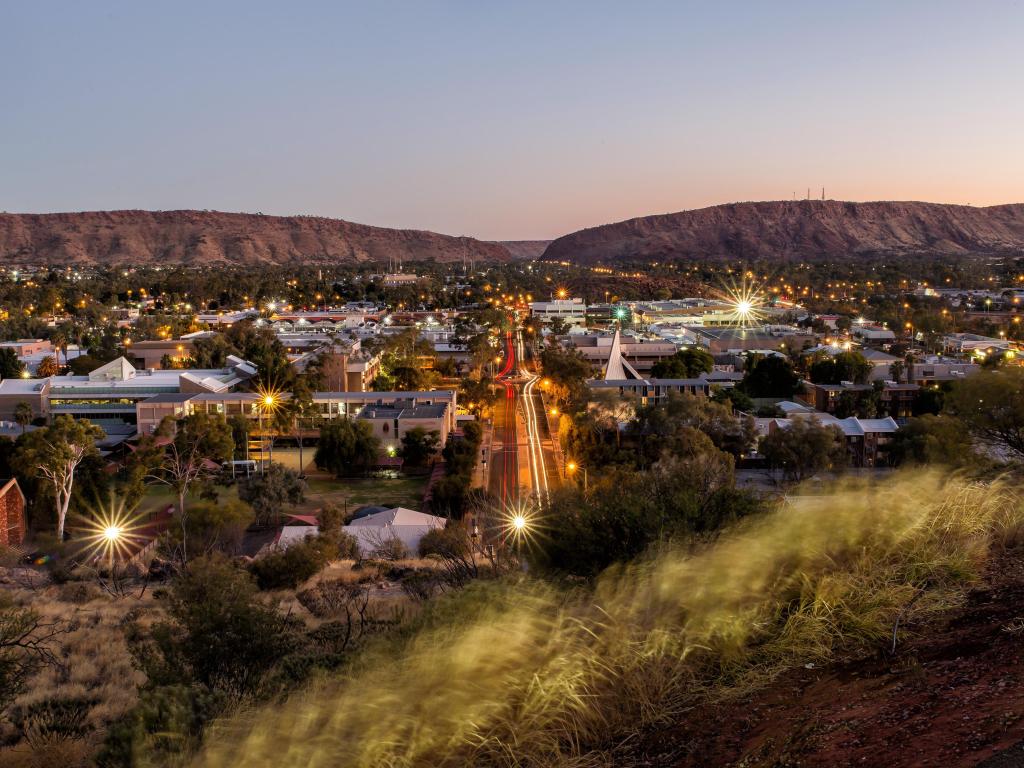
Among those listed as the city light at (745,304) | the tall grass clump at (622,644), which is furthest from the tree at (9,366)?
the city light at (745,304)

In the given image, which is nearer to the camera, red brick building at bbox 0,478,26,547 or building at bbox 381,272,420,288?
red brick building at bbox 0,478,26,547

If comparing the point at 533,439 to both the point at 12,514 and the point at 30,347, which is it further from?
the point at 30,347

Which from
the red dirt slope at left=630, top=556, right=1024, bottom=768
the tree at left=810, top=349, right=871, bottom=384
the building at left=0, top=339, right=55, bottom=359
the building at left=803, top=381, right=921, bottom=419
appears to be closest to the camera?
the red dirt slope at left=630, top=556, right=1024, bottom=768

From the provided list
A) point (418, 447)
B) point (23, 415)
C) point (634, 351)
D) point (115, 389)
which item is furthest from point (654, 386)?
point (23, 415)

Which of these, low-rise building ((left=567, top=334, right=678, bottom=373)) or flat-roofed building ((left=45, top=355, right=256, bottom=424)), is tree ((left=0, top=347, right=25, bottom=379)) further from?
low-rise building ((left=567, top=334, right=678, bottom=373))

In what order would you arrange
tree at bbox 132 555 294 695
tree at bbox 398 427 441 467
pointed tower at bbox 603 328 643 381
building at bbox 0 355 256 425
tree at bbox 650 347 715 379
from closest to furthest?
tree at bbox 132 555 294 695, tree at bbox 398 427 441 467, building at bbox 0 355 256 425, tree at bbox 650 347 715 379, pointed tower at bbox 603 328 643 381

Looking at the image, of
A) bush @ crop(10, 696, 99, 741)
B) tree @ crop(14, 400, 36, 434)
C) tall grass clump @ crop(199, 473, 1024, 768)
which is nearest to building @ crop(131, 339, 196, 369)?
tree @ crop(14, 400, 36, 434)
